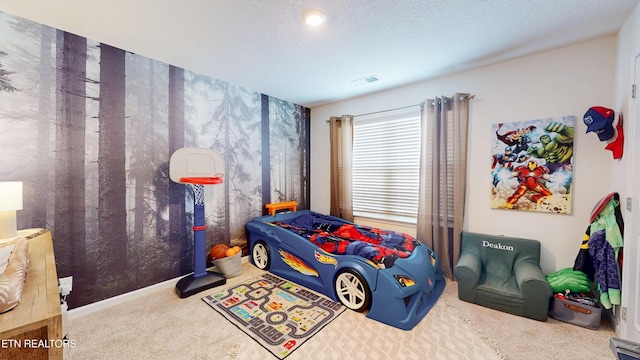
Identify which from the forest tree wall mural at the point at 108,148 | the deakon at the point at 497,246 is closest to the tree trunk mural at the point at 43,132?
the forest tree wall mural at the point at 108,148

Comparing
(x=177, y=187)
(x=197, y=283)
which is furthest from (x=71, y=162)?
(x=197, y=283)

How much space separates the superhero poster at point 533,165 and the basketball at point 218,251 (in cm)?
304

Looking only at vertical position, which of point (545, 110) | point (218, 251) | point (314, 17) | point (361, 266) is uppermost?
point (314, 17)

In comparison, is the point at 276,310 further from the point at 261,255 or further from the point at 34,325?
the point at 34,325

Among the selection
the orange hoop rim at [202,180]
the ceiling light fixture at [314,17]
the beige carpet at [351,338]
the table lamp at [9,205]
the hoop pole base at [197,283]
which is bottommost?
the beige carpet at [351,338]

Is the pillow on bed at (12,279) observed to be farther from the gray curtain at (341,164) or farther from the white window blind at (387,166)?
the white window blind at (387,166)

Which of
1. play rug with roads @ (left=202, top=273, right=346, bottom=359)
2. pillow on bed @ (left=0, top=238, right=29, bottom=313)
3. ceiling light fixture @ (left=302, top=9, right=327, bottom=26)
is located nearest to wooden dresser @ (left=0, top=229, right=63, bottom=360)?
pillow on bed @ (left=0, top=238, right=29, bottom=313)

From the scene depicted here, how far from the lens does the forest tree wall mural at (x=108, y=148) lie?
1807 millimetres

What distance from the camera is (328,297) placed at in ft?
7.41

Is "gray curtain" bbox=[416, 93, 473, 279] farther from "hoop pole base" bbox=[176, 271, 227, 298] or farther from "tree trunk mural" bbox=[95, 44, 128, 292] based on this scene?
"tree trunk mural" bbox=[95, 44, 128, 292]

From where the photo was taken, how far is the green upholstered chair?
6.25 feet

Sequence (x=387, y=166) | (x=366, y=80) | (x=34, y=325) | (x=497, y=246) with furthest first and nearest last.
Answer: (x=387, y=166) < (x=366, y=80) < (x=497, y=246) < (x=34, y=325)

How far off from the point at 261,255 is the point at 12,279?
2.30m

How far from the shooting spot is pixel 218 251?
2760 mm
